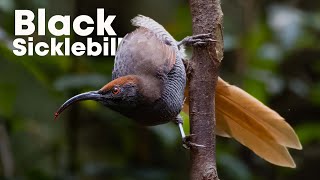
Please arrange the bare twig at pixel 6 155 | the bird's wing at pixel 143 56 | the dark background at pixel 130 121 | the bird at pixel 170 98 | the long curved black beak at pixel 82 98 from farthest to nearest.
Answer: the bare twig at pixel 6 155 < the dark background at pixel 130 121 < the bird's wing at pixel 143 56 < the bird at pixel 170 98 < the long curved black beak at pixel 82 98

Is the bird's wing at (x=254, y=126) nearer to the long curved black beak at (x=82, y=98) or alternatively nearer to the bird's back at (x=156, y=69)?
the bird's back at (x=156, y=69)

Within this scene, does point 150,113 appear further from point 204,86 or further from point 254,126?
point 254,126

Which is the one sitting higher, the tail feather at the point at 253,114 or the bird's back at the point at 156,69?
the bird's back at the point at 156,69

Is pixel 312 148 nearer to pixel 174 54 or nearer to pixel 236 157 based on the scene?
pixel 236 157

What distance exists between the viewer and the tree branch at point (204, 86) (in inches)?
51.1

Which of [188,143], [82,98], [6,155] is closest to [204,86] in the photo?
[188,143]

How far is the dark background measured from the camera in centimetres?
252

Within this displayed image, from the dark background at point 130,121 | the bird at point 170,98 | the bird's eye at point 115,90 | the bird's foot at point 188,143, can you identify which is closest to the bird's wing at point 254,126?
the bird at point 170,98

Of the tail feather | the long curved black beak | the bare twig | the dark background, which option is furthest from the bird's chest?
the bare twig

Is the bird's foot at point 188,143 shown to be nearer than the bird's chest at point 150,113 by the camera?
Yes

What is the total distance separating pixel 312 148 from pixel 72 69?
1.20 m

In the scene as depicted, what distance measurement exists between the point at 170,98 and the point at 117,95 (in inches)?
7.1

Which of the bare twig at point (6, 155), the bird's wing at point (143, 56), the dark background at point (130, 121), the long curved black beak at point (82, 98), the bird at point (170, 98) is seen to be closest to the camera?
the long curved black beak at point (82, 98)

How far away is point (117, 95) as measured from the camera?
1347 mm
